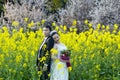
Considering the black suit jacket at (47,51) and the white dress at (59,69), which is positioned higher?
the black suit jacket at (47,51)

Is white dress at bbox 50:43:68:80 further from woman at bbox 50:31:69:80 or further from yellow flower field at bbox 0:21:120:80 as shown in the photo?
yellow flower field at bbox 0:21:120:80

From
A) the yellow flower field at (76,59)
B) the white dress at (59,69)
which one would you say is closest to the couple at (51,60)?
the white dress at (59,69)

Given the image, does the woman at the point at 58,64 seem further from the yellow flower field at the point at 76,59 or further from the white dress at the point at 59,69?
the yellow flower field at the point at 76,59

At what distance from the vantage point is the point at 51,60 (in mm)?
8547

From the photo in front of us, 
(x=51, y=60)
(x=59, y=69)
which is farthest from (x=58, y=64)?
(x=51, y=60)

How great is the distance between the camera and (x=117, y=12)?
46.9ft

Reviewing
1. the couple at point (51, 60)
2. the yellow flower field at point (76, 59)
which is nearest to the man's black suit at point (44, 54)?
the couple at point (51, 60)

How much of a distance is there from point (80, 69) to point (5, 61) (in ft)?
4.50

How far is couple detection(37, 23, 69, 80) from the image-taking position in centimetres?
841

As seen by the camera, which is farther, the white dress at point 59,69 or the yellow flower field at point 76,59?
the yellow flower field at point 76,59

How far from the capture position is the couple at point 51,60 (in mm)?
8406

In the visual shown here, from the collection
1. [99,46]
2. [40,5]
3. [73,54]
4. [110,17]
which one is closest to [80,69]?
[73,54]

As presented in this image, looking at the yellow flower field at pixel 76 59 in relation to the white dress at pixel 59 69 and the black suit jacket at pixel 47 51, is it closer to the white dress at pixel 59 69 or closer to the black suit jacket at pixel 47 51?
the black suit jacket at pixel 47 51

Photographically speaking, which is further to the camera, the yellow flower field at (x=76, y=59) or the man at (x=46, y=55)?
the yellow flower field at (x=76, y=59)
